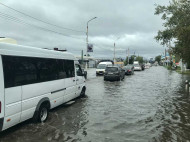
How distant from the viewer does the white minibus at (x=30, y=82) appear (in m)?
4.84

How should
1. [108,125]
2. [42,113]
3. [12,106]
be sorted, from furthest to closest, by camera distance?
1. [42,113]
2. [108,125]
3. [12,106]

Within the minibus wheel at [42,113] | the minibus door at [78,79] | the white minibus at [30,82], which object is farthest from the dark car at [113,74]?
the minibus wheel at [42,113]

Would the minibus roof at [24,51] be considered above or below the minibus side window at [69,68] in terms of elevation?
above

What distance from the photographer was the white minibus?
4844mm

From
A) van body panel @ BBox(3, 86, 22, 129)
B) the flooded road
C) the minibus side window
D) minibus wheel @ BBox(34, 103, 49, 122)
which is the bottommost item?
the flooded road

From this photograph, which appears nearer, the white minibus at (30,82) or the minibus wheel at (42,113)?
the white minibus at (30,82)

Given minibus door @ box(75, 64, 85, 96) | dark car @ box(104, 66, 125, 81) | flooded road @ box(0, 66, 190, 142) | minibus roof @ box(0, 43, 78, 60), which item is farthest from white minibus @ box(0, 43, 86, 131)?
dark car @ box(104, 66, 125, 81)

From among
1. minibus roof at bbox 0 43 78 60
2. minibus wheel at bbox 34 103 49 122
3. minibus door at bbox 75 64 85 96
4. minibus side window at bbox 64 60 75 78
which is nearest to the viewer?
minibus roof at bbox 0 43 78 60

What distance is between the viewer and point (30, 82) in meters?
5.84

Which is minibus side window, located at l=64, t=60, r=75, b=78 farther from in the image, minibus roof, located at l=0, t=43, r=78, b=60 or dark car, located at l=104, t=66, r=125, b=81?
dark car, located at l=104, t=66, r=125, b=81

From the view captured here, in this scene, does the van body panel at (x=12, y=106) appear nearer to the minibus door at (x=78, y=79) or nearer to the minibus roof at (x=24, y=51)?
the minibus roof at (x=24, y=51)

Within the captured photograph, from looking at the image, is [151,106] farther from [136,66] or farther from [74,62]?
[136,66]

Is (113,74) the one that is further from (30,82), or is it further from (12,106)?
(12,106)

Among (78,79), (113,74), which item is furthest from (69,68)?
(113,74)
